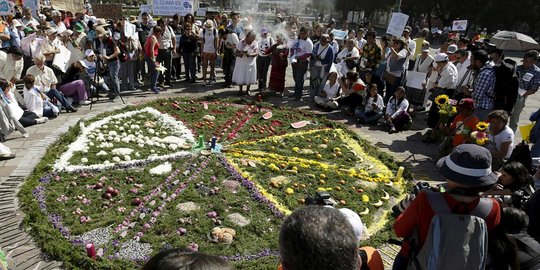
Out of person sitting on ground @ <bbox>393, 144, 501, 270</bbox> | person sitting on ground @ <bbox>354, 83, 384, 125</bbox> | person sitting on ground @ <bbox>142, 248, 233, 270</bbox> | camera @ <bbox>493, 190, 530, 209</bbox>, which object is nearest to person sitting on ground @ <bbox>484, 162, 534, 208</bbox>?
camera @ <bbox>493, 190, 530, 209</bbox>

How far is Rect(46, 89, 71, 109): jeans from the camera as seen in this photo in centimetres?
938

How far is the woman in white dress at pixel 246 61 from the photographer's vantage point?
1141 cm

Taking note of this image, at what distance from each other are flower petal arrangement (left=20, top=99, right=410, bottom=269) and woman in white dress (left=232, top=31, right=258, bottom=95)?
2282mm

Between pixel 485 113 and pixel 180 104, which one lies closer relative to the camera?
pixel 485 113

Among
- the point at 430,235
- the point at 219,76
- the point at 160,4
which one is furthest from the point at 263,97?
the point at 430,235

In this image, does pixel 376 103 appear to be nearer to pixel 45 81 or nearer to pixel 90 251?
pixel 90 251

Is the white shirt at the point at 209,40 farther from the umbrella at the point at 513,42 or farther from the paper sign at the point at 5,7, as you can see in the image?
the umbrella at the point at 513,42

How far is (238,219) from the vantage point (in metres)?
5.43

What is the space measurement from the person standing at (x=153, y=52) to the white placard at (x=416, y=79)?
679 centimetres

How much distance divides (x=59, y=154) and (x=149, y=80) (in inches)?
223

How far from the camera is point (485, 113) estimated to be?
802 centimetres

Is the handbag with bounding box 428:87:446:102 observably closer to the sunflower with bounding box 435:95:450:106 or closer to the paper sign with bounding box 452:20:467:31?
the sunflower with bounding box 435:95:450:106

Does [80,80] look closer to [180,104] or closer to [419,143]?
[180,104]

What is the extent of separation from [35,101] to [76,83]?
1.29 metres
